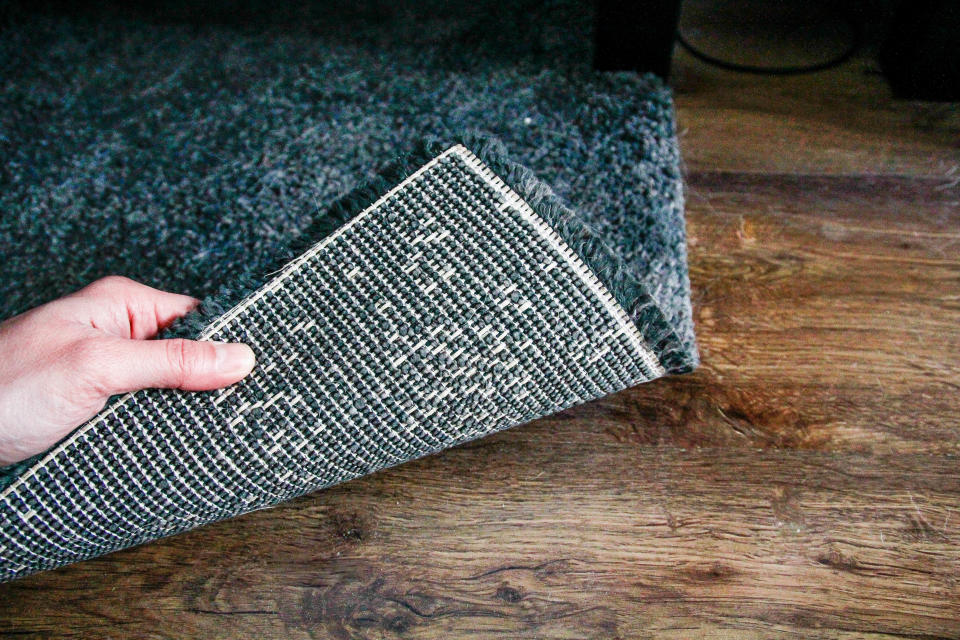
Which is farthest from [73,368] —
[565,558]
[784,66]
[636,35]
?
[784,66]

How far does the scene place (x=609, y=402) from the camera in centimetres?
73

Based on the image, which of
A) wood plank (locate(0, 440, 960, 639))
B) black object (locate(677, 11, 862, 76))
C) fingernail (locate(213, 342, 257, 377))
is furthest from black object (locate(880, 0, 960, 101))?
fingernail (locate(213, 342, 257, 377))

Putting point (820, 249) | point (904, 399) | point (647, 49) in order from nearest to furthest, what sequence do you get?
1. point (904, 399)
2. point (820, 249)
3. point (647, 49)

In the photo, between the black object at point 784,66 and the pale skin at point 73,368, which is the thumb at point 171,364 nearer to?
the pale skin at point 73,368

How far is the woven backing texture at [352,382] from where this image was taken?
599 millimetres

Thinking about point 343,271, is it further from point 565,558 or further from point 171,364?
point 565,558

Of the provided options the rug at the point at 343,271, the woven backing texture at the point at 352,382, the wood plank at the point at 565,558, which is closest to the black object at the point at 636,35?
the rug at the point at 343,271

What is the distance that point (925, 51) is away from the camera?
3.28 ft

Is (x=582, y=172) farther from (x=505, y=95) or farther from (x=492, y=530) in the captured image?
(x=492, y=530)

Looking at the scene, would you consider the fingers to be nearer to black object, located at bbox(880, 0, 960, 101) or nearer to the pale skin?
the pale skin

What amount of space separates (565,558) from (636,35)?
0.72 meters

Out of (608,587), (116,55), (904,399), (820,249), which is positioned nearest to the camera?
(608,587)

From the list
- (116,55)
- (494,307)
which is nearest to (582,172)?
(494,307)

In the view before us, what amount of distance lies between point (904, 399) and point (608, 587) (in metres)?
0.35
